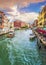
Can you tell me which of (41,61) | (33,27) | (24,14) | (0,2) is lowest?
(41,61)

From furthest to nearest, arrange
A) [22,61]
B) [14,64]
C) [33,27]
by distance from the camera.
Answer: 1. [33,27]
2. [22,61]
3. [14,64]

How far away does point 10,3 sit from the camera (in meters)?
5.09

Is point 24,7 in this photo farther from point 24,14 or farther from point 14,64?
point 14,64

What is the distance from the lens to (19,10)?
203 inches

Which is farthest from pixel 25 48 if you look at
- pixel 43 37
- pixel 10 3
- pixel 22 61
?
pixel 43 37

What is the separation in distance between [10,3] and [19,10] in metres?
0.31

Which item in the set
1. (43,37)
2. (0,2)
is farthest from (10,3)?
(43,37)

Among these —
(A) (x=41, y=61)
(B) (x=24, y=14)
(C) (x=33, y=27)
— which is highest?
(B) (x=24, y=14)

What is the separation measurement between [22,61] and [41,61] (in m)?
0.52

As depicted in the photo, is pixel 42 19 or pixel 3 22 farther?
pixel 3 22

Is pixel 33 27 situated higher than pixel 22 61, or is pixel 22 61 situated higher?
pixel 33 27

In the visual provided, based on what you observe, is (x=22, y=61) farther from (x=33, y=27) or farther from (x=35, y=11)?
(x=35, y=11)

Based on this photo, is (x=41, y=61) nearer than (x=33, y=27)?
Yes

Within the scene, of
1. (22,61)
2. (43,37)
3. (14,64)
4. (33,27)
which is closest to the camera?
(14,64)
